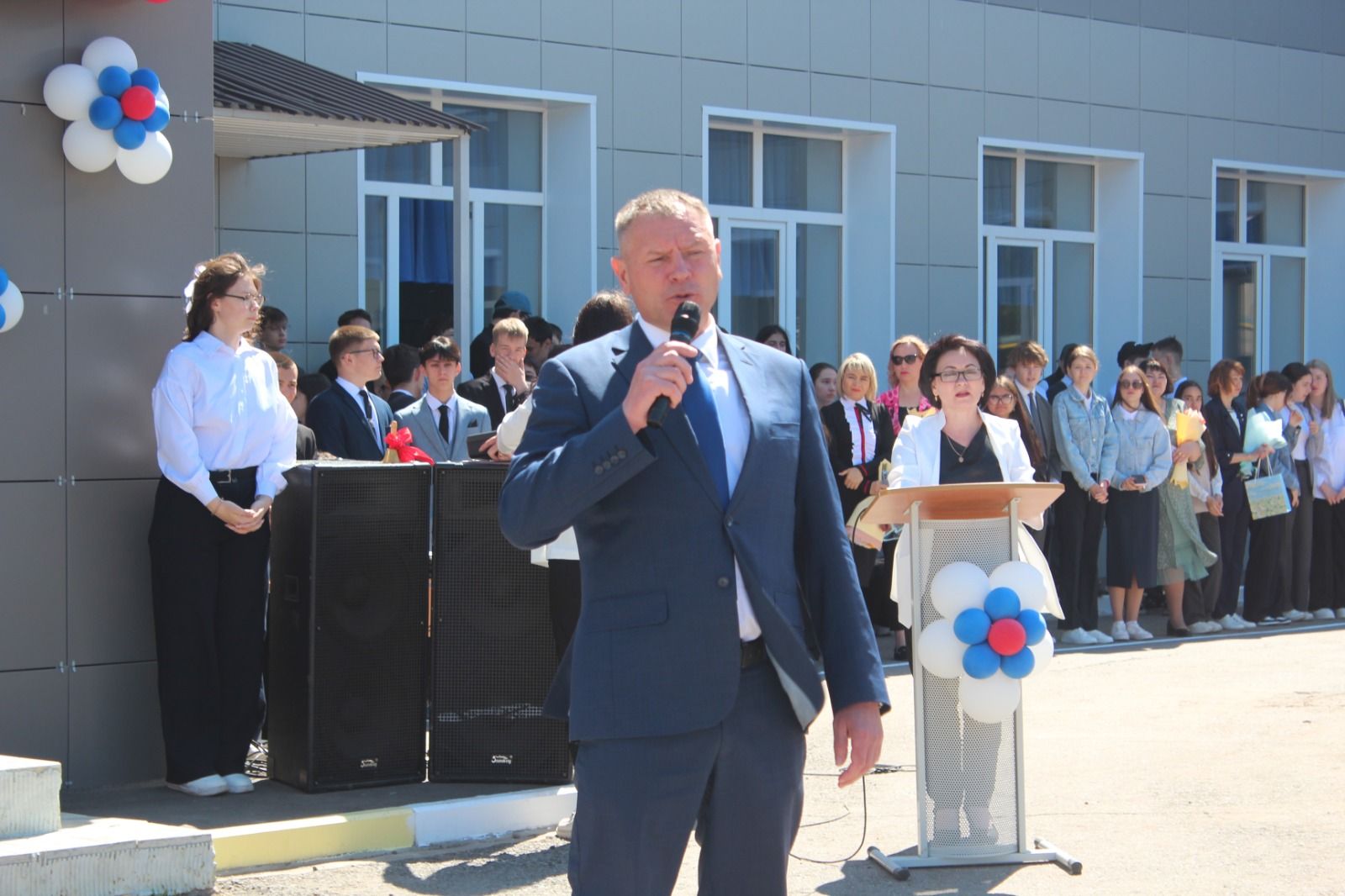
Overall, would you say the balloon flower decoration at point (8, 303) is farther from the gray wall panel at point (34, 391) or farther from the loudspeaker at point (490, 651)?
the loudspeaker at point (490, 651)

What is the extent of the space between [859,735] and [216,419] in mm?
4144

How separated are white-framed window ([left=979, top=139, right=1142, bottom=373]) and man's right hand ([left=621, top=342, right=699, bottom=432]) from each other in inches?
545

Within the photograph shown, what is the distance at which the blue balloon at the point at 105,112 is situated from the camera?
6.77m

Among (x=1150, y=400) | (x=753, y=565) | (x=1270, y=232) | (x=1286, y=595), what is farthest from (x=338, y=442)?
(x=1270, y=232)

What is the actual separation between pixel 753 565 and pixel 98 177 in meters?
4.71

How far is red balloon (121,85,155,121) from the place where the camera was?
679cm

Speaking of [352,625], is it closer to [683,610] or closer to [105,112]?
[105,112]

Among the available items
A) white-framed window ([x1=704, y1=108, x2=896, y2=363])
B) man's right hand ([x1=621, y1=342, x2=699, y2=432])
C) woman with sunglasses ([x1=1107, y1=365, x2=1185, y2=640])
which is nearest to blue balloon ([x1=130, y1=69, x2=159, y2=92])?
man's right hand ([x1=621, y1=342, x2=699, y2=432])

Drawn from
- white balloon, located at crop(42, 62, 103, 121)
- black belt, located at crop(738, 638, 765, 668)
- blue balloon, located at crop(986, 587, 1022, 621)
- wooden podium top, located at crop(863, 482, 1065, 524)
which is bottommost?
blue balloon, located at crop(986, 587, 1022, 621)

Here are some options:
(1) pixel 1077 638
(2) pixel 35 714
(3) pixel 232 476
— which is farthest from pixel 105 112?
(1) pixel 1077 638

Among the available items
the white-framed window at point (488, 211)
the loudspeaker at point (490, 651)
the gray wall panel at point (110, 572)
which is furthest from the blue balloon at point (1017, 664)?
the white-framed window at point (488, 211)

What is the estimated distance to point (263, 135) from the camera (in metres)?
10.6

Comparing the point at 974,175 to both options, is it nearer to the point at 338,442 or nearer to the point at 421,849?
the point at 338,442

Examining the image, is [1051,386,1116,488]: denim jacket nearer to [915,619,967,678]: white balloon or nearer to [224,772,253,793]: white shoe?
[915,619,967,678]: white balloon
